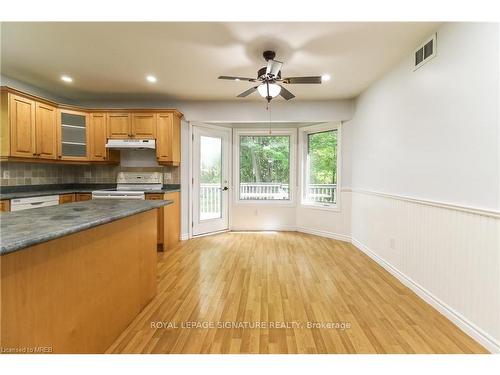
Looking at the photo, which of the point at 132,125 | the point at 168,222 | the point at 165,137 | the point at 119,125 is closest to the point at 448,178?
the point at 168,222

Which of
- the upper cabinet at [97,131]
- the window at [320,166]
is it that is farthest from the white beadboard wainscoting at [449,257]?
the upper cabinet at [97,131]

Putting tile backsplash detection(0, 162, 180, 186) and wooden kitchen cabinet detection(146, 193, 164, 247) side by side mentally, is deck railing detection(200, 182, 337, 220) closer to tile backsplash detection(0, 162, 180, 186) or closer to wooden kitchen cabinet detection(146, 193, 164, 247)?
tile backsplash detection(0, 162, 180, 186)

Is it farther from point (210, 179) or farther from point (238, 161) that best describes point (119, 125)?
point (238, 161)

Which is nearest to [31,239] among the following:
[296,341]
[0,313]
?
[0,313]

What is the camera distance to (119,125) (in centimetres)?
395

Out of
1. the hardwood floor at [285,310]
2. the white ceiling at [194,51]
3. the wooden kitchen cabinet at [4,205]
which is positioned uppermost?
the white ceiling at [194,51]

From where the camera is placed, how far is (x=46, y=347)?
114 centimetres

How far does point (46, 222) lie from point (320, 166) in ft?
14.0

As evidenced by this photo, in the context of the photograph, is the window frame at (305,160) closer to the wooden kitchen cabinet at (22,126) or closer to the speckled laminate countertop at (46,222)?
the speckled laminate countertop at (46,222)

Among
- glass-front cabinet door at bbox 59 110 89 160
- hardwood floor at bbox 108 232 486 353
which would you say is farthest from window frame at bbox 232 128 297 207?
glass-front cabinet door at bbox 59 110 89 160

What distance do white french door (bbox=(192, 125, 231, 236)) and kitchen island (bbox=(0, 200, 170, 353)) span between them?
2.45 m

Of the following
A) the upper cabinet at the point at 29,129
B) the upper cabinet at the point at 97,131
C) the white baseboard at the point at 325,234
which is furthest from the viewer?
the white baseboard at the point at 325,234

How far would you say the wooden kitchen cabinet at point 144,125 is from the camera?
3932 mm

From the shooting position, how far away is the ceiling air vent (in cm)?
216
